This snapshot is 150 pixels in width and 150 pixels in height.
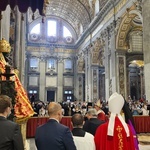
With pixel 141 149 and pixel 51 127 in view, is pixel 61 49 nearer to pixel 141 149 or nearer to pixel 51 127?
pixel 141 149

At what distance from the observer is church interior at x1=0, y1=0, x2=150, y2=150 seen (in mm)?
15701

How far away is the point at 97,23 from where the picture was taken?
2120 centimetres

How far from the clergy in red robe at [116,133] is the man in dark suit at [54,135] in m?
0.44

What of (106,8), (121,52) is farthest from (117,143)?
(106,8)

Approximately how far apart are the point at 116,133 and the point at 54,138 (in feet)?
2.19

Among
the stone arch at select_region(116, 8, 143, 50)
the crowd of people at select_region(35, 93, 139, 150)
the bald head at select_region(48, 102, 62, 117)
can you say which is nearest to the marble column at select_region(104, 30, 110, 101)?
the stone arch at select_region(116, 8, 143, 50)

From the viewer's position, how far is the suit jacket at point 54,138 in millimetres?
2119

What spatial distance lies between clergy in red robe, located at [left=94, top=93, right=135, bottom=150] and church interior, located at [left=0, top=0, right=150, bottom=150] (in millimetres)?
7945

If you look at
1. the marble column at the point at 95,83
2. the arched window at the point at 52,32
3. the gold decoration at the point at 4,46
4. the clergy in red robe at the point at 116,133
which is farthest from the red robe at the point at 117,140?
the arched window at the point at 52,32

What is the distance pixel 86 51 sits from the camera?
2517cm

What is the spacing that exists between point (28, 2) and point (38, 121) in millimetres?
5256

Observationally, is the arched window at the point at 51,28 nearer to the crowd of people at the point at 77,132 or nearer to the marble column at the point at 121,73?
the marble column at the point at 121,73

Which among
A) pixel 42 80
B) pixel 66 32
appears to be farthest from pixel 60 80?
pixel 66 32

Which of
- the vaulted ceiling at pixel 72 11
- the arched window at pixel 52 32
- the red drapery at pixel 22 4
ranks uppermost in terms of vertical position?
the vaulted ceiling at pixel 72 11
